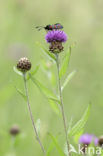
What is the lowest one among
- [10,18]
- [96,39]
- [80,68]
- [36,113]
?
[36,113]

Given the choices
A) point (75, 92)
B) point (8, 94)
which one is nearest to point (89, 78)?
point (75, 92)

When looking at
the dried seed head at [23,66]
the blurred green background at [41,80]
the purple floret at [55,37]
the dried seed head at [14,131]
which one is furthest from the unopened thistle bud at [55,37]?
the dried seed head at [14,131]

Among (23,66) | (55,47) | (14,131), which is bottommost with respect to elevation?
(14,131)

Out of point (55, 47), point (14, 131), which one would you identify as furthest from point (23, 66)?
point (14, 131)

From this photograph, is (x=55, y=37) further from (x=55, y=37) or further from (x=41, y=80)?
(x=41, y=80)

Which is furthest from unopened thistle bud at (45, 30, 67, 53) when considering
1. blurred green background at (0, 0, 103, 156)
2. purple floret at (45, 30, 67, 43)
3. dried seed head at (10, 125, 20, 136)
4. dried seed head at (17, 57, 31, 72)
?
dried seed head at (10, 125, 20, 136)

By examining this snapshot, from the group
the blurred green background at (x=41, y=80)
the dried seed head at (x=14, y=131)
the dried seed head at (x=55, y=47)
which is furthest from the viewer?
the blurred green background at (x=41, y=80)

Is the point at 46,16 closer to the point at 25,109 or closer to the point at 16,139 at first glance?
the point at 25,109

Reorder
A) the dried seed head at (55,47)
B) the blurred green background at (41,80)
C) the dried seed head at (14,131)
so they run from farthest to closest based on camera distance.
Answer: the blurred green background at (41,80) < the dried seed head at (14,131) < the dried seed head at (55,47)

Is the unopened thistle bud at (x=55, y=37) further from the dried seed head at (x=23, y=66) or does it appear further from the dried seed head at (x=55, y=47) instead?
the dried seed head at (x=23, y=66)

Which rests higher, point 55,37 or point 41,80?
point 55,37

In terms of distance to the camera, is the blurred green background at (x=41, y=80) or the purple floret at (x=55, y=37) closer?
the purple floret at (x=55, y=37)
